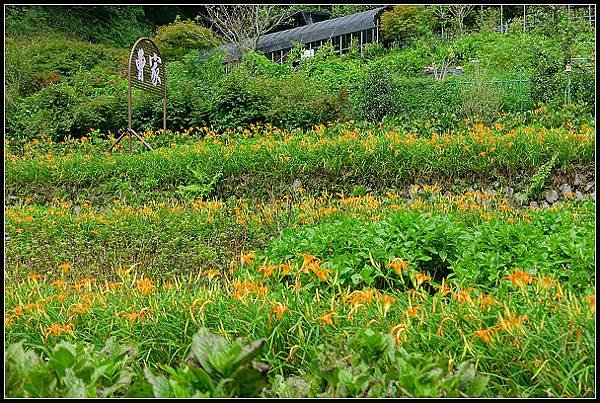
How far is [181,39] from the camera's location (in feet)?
76.4

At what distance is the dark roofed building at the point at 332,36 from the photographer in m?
26.5

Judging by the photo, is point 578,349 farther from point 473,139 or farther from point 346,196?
point 473,139

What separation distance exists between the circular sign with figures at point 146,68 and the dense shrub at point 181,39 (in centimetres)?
1132

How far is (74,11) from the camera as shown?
93.9 feet

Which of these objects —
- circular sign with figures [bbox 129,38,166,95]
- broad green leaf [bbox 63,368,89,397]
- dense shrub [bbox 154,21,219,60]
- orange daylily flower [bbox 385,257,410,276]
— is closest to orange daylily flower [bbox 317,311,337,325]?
orange daylily flower [bbox 385,257,410,276]

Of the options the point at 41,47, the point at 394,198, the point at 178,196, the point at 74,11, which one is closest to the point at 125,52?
the point at 41,47

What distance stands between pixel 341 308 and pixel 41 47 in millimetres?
20999

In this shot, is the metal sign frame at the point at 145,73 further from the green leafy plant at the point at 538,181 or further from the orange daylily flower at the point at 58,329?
the orange daylily flower at the point at 58,329

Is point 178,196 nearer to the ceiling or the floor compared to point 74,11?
nearer to the floor

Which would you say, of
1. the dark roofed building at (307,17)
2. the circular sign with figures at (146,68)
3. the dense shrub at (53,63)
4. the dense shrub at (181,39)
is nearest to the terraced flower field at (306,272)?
the circular sign with figures at (146,68)

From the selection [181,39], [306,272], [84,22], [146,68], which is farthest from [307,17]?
[306,272]

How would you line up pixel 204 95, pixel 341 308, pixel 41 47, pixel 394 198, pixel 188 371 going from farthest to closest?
pixel 41 47
pixel 204 95
pixel 394 198
pixel 341 308
pixel 188 371

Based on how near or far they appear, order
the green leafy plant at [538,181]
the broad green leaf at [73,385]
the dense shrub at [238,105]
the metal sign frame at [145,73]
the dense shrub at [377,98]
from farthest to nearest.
→ 1. the dense shrub at [238,105]
2. the dense shrub at [377,98]
3. the metal sign frame at [145,73]
4. the green leafy plant at [538,181]
5. the broad green leaf at [73,385]

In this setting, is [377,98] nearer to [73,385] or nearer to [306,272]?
[306,272]
